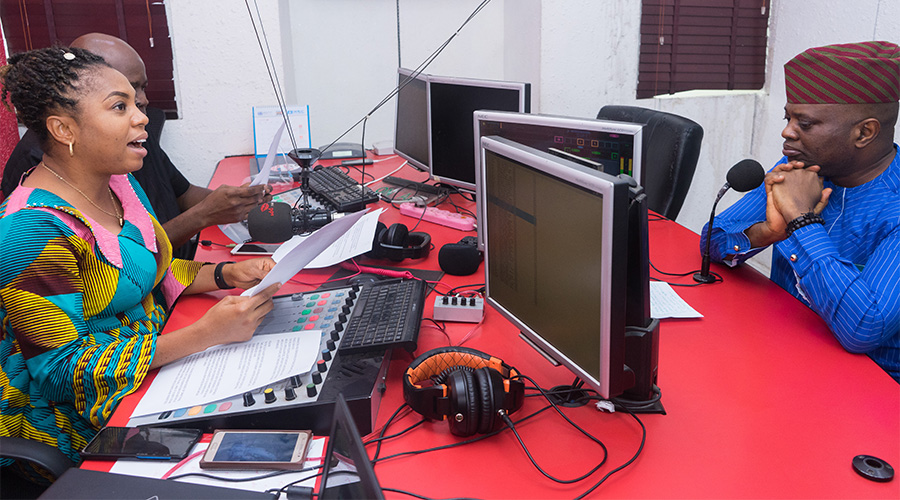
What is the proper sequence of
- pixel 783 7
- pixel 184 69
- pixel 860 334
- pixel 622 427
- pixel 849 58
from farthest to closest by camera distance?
pixel 783 7 < pixel 184 69 < pixel 849 58 < pixel 860 334 < pixel 622 427

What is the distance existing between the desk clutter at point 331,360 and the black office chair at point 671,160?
1084 mm

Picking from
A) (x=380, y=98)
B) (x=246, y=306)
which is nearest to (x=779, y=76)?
(x=380, y=98)

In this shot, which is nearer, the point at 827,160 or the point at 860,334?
the point at 860,334

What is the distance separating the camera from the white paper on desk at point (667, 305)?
1.35 metres

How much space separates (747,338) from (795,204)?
379 mm

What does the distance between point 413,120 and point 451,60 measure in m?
1.03

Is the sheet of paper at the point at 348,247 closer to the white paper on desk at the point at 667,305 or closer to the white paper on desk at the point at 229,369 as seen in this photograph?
the white paper on desk at the point at 229,369

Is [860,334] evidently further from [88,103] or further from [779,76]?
[779,76]

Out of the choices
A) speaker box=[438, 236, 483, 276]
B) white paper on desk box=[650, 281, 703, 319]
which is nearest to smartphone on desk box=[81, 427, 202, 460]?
speaker box=[438, 236, 483, 276]

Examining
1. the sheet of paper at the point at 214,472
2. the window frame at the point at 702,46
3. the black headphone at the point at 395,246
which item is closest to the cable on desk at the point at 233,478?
the sheet of paper at the point at 214,472

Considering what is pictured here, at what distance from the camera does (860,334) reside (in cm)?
118

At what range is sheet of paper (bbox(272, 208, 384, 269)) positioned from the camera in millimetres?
1624

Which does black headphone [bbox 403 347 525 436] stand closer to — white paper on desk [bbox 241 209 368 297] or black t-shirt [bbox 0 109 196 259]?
white paper on desk [bbox 241 209 368 297]

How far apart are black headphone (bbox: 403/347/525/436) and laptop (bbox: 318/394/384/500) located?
22cm
